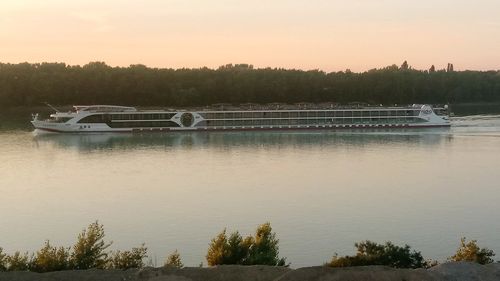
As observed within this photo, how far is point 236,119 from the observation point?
36.6 meters

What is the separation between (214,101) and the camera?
177 ft

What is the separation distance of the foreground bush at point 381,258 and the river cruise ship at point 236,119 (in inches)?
1118

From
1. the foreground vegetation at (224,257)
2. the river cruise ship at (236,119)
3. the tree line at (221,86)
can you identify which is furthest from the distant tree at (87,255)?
the tree line at (221,86)

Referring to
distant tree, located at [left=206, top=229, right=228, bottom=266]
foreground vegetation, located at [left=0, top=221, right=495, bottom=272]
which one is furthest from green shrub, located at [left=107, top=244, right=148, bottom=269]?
distant tree, located at [left=206, top=229, right=228, bottom=266]

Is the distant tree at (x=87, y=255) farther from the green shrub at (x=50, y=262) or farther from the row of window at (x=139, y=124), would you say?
the row of window at (x=139, y=124)

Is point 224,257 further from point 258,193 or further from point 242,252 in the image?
point 258,193

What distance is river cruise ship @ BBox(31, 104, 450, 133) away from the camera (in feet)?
117

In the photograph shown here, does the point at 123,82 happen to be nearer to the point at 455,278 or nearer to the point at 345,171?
the point at 345,171

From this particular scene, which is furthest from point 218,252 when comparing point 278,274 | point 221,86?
point 221,86

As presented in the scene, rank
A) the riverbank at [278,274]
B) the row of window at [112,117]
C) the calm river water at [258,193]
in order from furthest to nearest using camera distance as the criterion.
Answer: the row of window at [112,117], the calm river water at [258,193], the riverbank at [278,274]

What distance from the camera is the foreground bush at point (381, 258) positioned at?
7.04m

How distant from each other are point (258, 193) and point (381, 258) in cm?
912

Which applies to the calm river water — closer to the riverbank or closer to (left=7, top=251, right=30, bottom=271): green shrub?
(left=7, top=251, right=30, bottom=271): green shrub

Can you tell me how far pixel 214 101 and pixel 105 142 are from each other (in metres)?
23.9
